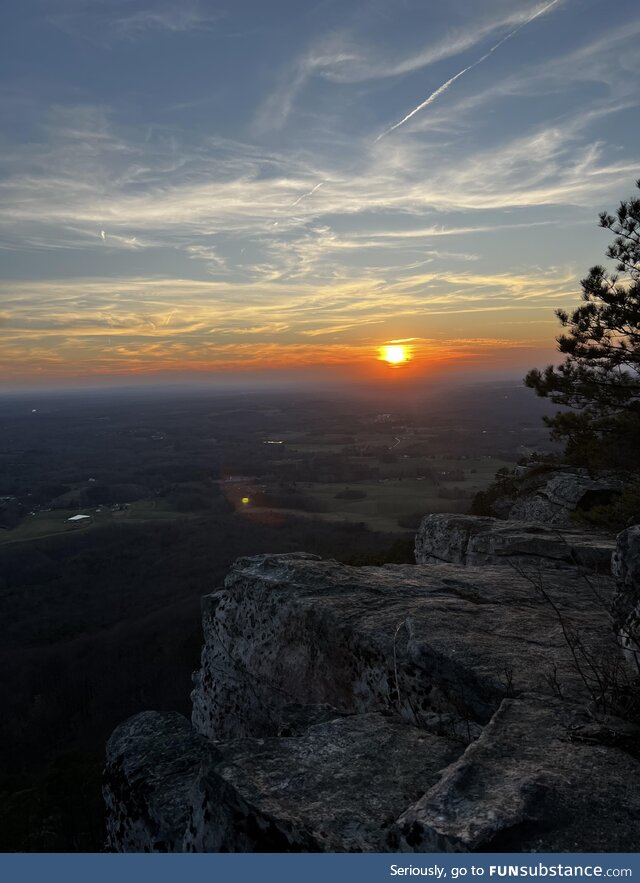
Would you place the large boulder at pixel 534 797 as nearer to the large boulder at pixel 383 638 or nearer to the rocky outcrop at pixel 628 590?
the large boulder at pixel 383 638

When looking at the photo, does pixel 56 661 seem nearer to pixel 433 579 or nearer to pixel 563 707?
pixel 433 579

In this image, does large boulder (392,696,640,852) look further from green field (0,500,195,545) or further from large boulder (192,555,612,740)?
green field (0,500,195,545)

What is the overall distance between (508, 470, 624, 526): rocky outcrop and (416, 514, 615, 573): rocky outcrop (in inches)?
174

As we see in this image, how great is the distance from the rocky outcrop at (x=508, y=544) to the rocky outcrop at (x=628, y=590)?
240 centimetres

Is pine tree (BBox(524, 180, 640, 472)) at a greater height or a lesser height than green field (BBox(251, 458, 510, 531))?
greater

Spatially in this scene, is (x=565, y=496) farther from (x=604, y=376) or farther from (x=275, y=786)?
(x=275, y=786)

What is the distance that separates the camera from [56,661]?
53219 millimetres

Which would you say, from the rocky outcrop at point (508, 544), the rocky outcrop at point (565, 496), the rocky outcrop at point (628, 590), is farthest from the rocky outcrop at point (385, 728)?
the rocky outcrop at point (565, 496)

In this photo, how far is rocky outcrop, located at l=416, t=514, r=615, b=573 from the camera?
35.1 feet

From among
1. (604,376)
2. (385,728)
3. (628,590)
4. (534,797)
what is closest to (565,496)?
(604,376)

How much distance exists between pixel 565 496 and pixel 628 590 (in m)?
14.5

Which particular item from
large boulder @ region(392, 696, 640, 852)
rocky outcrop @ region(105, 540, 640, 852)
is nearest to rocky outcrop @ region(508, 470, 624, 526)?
rocky outcrop @ region(105, 540, 640, 852)

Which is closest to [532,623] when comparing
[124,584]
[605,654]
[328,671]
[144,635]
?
[605,654]

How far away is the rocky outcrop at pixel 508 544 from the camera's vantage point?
10.7m
